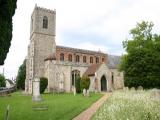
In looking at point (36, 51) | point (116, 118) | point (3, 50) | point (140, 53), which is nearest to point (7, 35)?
point (3, 50)

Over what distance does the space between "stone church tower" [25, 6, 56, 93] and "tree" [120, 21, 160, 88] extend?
16875 mm

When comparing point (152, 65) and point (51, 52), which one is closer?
point (152, 65)

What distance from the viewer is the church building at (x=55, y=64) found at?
150 feet

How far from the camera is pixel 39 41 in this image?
4947cm

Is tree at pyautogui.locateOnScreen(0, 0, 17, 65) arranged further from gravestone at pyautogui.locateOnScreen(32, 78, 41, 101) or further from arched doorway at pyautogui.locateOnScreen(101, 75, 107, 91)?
arched doorway at pyautogui.locateOnScreen(101, 75, 107, 91)

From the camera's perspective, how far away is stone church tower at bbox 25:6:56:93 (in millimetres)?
47625

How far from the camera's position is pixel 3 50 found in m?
13.3

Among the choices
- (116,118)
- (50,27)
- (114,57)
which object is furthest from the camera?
(114,57)

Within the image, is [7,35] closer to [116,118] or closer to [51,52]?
[116,118]

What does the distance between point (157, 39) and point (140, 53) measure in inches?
189

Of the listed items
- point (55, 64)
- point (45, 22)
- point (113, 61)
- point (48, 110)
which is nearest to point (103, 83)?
point (55, 64)

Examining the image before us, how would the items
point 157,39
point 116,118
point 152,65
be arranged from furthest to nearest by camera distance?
point 157,39 → point 152,65 → point 116,118

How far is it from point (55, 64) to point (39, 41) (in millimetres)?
6899

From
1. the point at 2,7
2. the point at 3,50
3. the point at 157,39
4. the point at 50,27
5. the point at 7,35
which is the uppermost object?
the point at 50,27
